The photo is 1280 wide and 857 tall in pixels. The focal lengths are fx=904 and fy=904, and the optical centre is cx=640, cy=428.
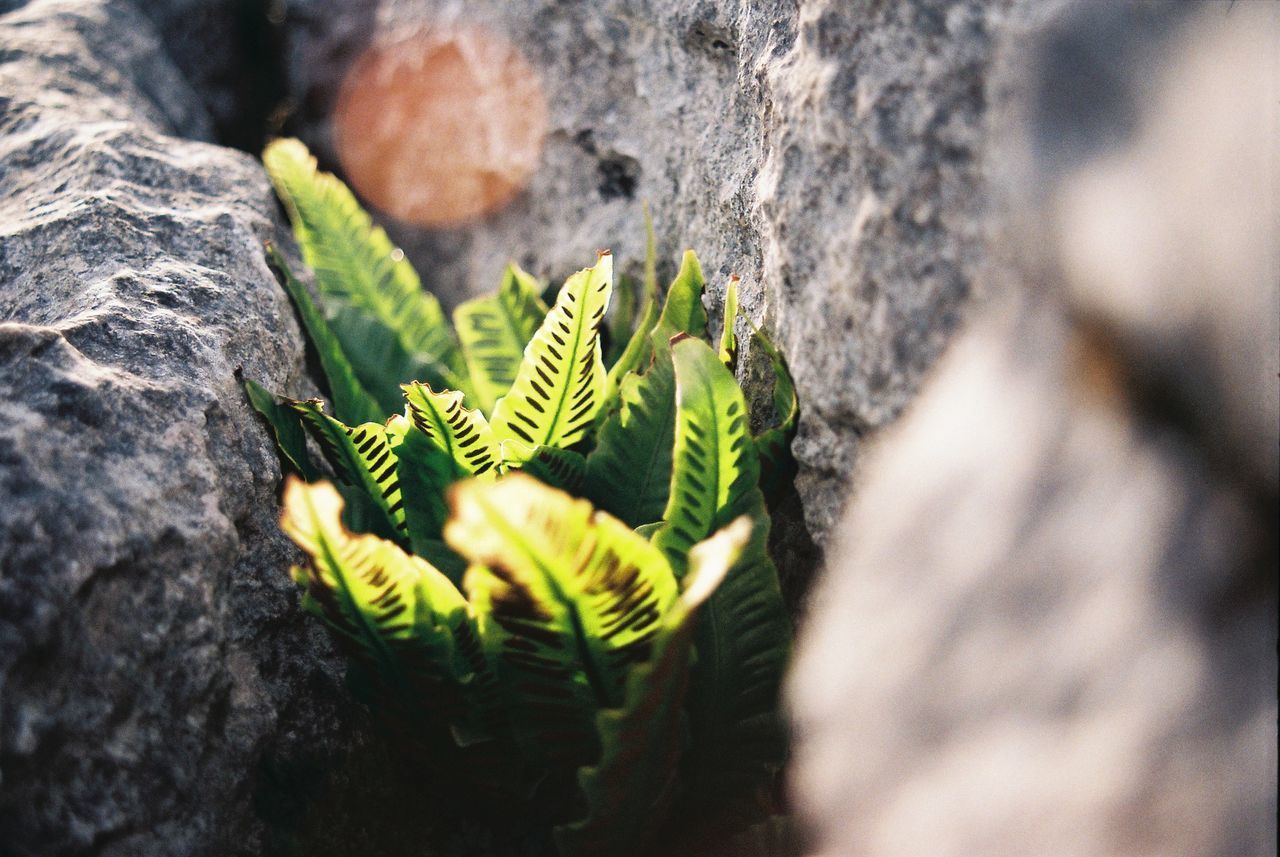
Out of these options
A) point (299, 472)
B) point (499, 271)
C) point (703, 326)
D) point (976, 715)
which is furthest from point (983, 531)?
point (499, 271)

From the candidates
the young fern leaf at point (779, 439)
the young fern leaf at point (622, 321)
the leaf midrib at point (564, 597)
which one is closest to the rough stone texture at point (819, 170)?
the young fern leaf at point (779, 439)

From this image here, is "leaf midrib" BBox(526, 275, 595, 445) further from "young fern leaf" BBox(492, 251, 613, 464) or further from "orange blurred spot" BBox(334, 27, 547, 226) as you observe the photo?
"orange blurred spot" BBox(334, 27, 547, 226)

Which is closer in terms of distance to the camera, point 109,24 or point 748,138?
point 748,138

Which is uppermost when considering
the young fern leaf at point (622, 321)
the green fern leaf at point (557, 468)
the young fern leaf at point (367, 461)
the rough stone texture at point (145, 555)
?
the young fern leaf at point (622, 321)

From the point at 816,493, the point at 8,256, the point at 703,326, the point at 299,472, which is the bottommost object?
the point at 8,256

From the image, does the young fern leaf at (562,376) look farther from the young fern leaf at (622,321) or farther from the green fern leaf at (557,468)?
the young fern leaf at (622,321)

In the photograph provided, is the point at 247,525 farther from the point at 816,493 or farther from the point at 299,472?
the point at 816,493

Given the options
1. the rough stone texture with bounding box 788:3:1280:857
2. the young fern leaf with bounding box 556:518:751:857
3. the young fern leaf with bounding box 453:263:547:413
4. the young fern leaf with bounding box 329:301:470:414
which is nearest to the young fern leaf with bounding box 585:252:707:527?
the young fern leaf with bounding box 556:518:751:857
